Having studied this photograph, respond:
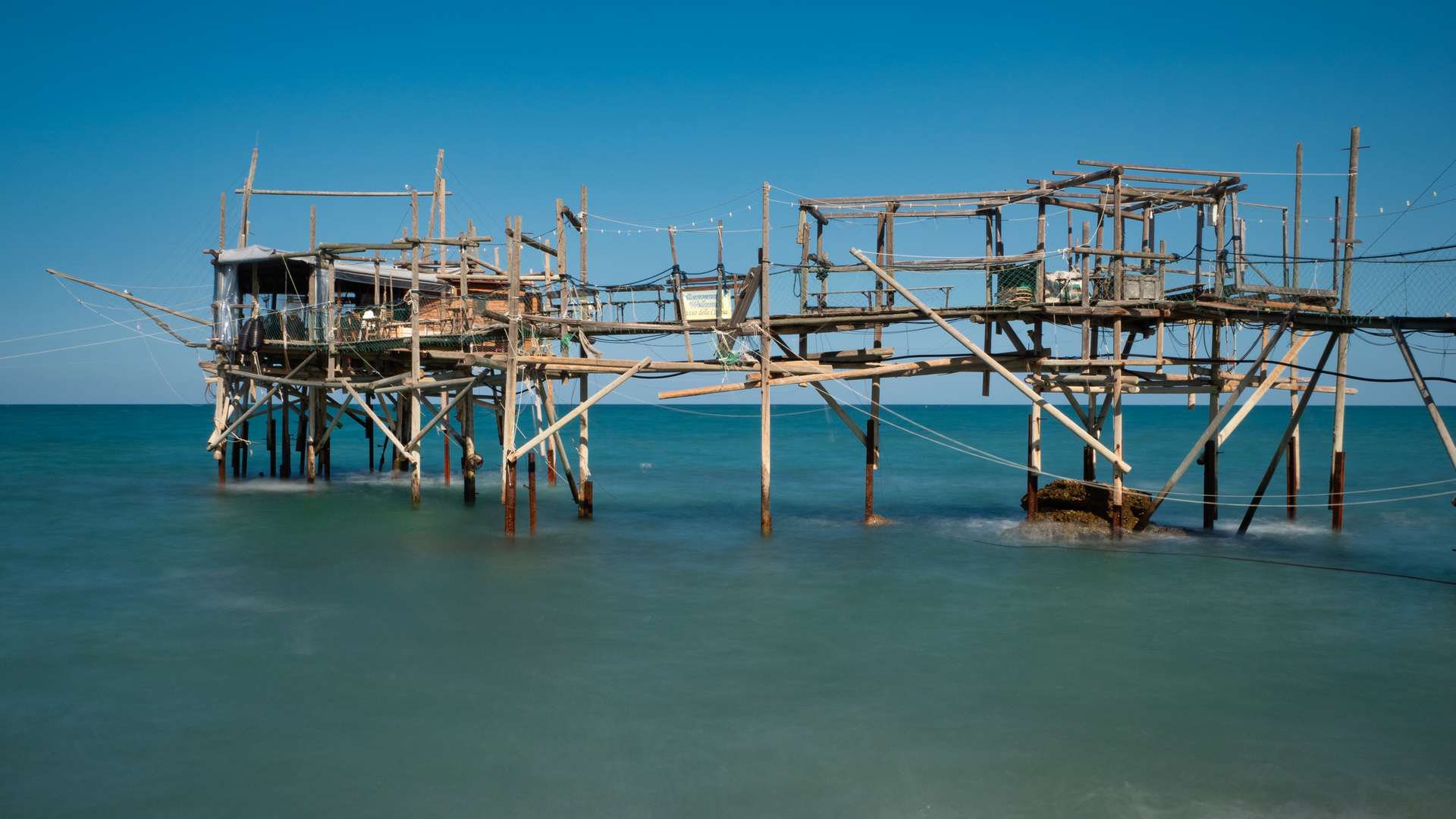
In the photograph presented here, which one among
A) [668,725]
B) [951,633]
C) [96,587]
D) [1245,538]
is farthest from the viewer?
[1245,538]

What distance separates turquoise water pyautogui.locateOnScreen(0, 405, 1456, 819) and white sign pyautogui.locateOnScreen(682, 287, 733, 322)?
483cm

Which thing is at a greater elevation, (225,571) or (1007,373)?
(1007,373)

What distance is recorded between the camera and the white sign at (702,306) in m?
20.2

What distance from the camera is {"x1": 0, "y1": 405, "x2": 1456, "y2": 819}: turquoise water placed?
920 centimetres

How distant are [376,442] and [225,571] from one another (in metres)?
53.4

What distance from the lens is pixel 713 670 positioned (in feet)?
41.2

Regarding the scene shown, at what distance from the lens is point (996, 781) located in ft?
30.5

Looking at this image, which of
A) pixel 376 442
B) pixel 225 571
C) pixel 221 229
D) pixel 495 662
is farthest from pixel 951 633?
pixel 376 442

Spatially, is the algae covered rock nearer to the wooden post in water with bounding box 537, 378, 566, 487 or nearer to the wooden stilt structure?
the wooden stilt structure

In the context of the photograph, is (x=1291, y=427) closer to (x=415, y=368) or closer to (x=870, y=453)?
(x=870, y=453)

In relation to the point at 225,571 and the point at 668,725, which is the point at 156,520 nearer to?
the point at 225,571

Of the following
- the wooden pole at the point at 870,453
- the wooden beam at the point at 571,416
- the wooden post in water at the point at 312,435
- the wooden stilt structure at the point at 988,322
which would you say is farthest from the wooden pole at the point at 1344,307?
the wooden post in water at the point at 312,435

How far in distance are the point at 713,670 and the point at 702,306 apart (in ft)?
31.1

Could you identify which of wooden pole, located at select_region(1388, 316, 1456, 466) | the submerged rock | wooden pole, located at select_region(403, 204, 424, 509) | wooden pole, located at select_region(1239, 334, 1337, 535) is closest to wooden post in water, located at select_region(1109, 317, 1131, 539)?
the submerged rock
